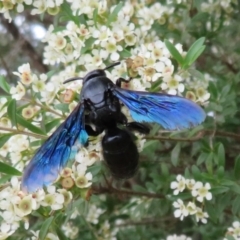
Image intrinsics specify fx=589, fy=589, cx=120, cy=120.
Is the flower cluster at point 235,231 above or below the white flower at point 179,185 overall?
below

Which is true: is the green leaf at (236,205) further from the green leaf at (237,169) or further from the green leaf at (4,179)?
the green leaf at (4,179)

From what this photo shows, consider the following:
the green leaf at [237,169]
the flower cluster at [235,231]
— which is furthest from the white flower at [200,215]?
the green leaf at [237,169]

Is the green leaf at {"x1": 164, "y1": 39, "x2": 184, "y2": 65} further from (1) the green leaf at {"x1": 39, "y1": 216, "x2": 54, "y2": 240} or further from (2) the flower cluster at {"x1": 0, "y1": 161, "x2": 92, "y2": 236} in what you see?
(1) the green leaf at {"x1": 39, "y1": 216, "x2": 54, "y2": 240}

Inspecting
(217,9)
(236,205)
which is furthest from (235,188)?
(217,9)

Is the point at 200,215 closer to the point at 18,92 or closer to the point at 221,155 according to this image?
the point at 221,155

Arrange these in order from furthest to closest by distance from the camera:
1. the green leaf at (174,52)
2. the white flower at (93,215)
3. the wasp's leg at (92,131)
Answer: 1. the white flower at (93,215)
2. the green leaf at (174,52)
3. the wasp's leg at (92,131)

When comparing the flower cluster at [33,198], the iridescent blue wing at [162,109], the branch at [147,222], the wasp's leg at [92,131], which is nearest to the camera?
the iridescent blue wing at [162,109]
